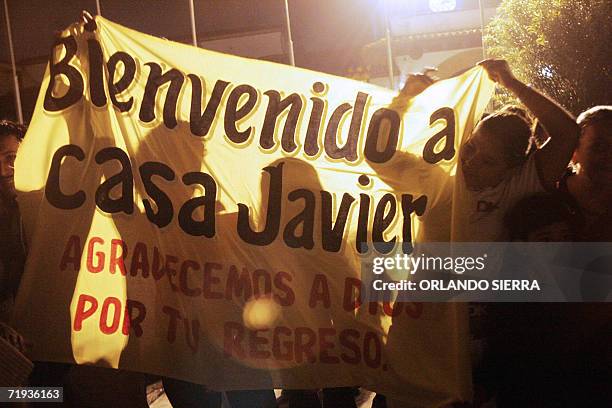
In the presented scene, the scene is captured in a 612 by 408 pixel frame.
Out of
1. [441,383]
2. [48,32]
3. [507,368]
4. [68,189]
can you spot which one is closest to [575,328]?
[507,368]

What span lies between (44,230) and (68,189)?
0.21 m

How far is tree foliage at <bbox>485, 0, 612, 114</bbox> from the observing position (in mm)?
7441

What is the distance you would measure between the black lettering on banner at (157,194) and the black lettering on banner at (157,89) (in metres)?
0.20

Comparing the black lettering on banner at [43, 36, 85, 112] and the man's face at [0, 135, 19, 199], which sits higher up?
the black lettering on banner at [43, 36, 85, 112]

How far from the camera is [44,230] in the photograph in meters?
3.17

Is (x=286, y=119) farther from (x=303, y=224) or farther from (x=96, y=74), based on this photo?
(x=96, y=74)

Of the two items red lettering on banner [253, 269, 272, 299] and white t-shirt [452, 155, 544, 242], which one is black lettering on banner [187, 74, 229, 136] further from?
white t-shirt [452, 155, 544, 242]

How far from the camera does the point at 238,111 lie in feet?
11.0

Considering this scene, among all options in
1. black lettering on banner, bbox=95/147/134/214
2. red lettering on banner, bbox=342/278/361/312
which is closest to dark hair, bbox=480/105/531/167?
red lettering on banner, bbox=342/278/361/312

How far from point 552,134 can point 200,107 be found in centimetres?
154

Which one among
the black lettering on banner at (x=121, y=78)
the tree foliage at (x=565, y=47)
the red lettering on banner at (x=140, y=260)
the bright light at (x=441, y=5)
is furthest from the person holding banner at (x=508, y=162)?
the bright light at (x=441, y=5)

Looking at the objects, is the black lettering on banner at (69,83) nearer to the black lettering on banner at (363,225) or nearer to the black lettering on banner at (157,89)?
the black lettering on banner at (157,89)

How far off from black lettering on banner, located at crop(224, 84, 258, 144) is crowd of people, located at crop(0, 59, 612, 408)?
3.22 feet

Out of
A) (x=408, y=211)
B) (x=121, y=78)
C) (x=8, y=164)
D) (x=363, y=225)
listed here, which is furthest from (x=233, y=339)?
(x=8, y=164)
